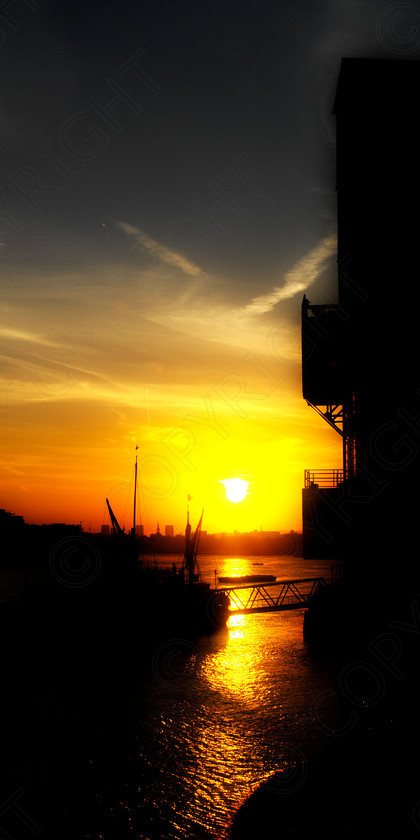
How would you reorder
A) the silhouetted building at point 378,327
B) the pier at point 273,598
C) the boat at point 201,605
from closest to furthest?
the silhouetted building at point 378,327 → the pier at point 273,598 → the boat at point 201,605

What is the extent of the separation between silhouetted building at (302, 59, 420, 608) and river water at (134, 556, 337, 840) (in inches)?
367

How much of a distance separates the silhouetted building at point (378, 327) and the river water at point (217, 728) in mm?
9310

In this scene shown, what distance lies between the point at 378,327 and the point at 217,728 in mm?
23477

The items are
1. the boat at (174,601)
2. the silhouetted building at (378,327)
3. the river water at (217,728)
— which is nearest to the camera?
the river water at (217,728)

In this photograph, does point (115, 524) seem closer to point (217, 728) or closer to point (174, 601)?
point (174, 601)

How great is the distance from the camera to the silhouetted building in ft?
78.4

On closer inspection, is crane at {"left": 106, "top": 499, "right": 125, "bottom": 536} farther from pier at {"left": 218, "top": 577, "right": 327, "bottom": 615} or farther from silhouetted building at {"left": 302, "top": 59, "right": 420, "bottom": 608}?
silhouetted building at {"left": 302, "top": 59, "right": 420, "bottom": 608}

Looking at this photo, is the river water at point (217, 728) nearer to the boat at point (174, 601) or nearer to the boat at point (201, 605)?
the boat at point (174, 601)

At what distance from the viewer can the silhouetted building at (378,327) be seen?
23906 millimetres

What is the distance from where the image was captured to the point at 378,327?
26453 millimetres

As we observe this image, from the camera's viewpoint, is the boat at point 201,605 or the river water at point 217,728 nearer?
the river water at point 217,728

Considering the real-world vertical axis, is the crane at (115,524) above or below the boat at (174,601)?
above

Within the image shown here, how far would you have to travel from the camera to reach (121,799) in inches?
872

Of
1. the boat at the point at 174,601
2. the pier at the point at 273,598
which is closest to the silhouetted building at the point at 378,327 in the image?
the pier at the point at 273,598
